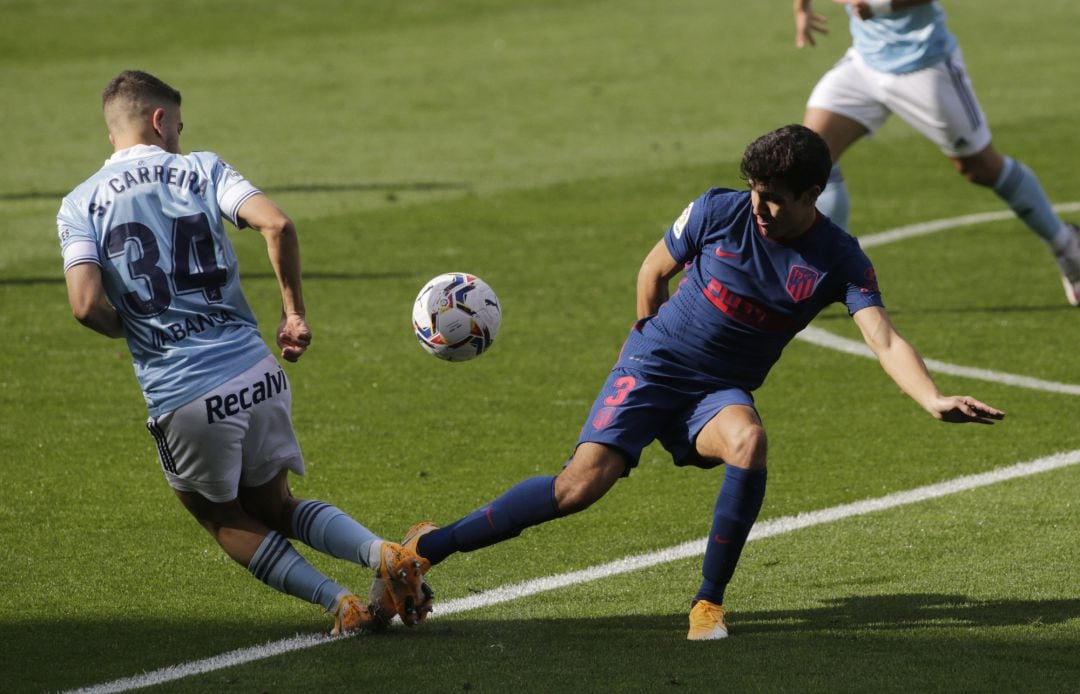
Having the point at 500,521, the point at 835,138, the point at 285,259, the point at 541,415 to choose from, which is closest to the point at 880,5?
the point at 835,138

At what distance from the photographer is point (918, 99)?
986 centimetres

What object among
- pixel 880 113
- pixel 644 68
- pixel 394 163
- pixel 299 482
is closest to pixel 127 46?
pixel 644 68

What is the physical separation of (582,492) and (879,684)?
1.12 metres

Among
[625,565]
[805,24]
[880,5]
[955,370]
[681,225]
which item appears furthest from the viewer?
[805,24]

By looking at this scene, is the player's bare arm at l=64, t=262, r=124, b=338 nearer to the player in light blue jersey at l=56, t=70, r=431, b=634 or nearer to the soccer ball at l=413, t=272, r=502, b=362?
the player in light blue jersey at l=56, t=70, r=431, b=634

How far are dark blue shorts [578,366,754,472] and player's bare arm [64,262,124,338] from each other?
1.54 metres

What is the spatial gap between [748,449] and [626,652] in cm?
72

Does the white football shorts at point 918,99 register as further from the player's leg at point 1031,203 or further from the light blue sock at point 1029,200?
the light blue sock at point 1029,200

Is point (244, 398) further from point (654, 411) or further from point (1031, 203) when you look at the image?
point (1031, 203)

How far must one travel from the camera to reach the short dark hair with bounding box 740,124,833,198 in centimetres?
518

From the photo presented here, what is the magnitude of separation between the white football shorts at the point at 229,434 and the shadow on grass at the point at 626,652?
511 mm

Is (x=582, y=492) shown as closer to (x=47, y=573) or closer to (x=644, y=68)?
(x=47, y=573)

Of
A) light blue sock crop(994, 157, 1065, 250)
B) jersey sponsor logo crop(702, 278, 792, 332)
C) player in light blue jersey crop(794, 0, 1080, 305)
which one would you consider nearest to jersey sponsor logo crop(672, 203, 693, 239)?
jersey sponsor logo crop(702, 278, 792, 332)

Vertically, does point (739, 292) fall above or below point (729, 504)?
above
